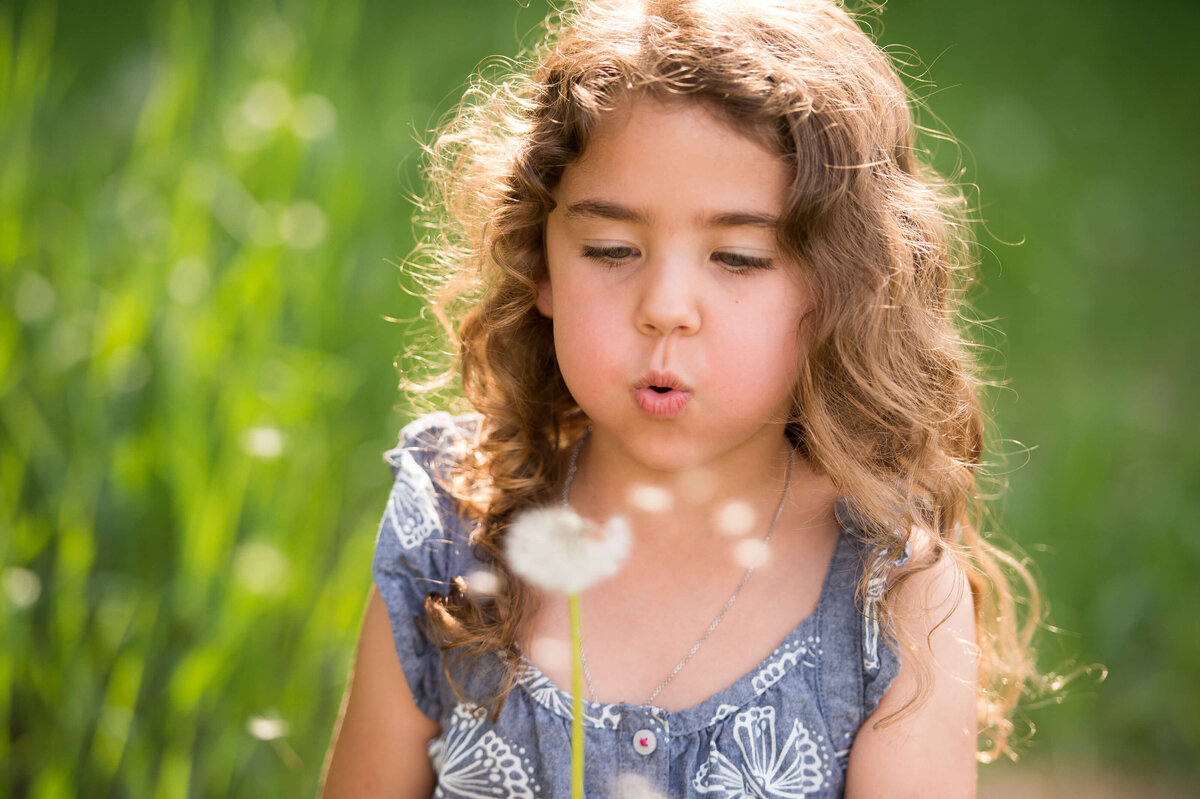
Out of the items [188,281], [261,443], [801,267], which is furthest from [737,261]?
[188,281]

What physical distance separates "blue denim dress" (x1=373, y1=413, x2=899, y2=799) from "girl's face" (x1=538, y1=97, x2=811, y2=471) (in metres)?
0.24

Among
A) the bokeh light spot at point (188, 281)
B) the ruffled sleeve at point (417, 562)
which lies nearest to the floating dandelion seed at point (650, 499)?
the ruffled sleeve at point (417, 562)

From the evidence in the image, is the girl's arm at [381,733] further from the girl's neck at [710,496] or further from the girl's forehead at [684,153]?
the girl's forehead at [684,153]

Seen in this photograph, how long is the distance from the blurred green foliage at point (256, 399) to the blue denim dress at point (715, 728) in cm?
50

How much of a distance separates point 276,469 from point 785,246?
0.98 m

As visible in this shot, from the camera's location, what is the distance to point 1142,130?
3.37m

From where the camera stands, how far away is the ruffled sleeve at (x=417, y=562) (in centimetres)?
135

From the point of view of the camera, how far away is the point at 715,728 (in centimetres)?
122

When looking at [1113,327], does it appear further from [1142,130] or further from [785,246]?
[785,246]

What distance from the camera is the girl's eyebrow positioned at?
3.72 feet

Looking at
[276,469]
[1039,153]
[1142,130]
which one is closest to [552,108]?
[276,469]

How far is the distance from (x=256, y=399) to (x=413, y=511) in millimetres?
563

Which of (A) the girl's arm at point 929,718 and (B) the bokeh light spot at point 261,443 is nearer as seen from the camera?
(A) the girl's arm at point 929,718

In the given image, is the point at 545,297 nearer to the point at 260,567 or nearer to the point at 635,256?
the point at 635,256
